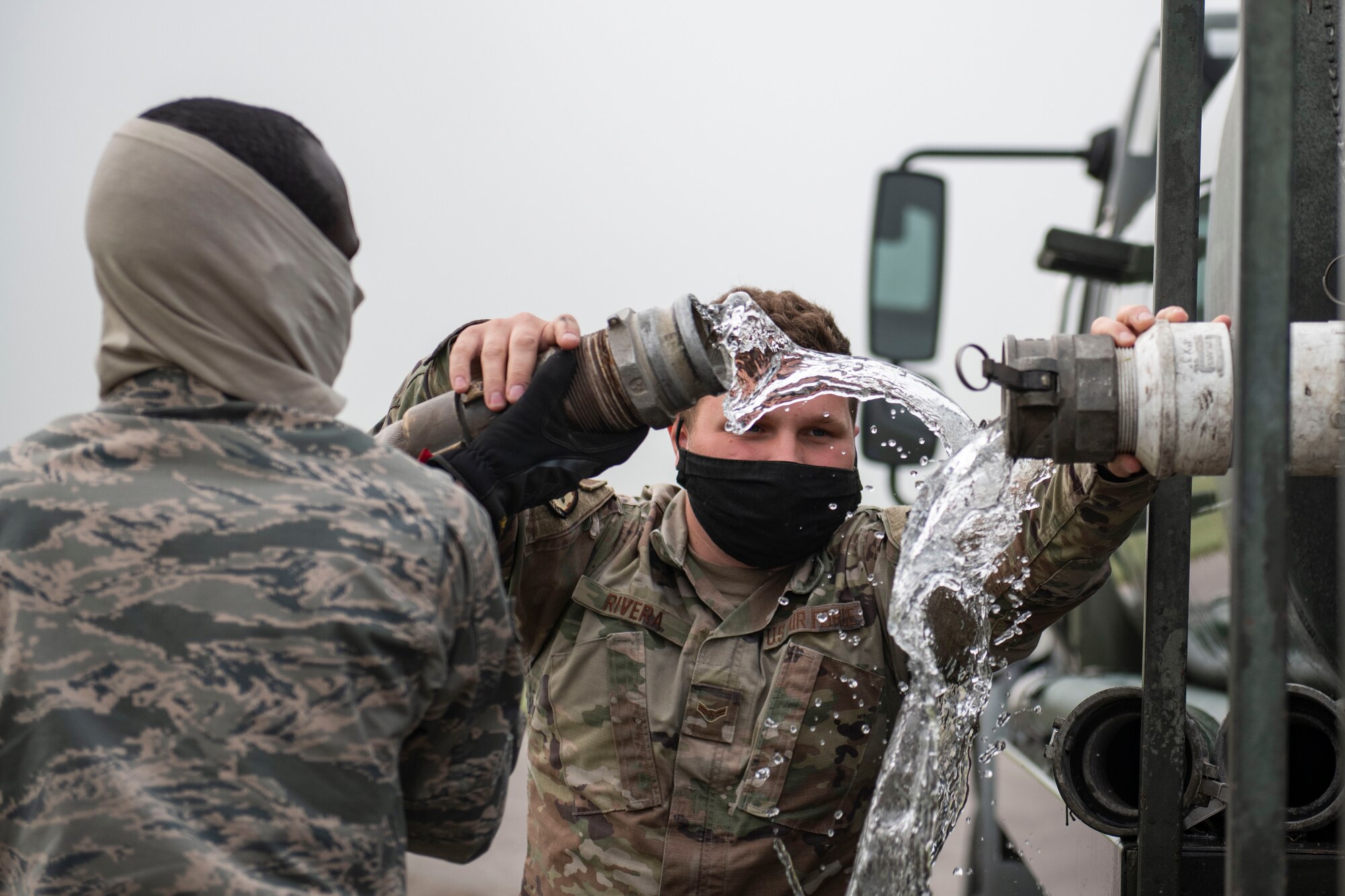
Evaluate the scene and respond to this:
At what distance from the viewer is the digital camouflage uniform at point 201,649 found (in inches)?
43.3

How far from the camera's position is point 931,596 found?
204 centimetres

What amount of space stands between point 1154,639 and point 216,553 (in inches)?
45.5

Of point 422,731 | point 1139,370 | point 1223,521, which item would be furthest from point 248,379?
point 1223,521

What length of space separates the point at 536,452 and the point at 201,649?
26.0 inches

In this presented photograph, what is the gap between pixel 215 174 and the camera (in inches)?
46.5

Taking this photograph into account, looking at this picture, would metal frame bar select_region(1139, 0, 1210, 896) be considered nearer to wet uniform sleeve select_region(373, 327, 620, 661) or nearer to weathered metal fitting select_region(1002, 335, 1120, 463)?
weathered metal fitting select_region(1002, 335, 1120, 463)

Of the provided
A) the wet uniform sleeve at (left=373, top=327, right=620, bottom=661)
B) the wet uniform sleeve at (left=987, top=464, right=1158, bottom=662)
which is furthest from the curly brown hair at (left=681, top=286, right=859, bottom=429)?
the wet uniform sleeve at (left=987, top=464, right=1158, bottom=662)

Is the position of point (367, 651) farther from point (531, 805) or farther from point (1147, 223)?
point (1147, 223)

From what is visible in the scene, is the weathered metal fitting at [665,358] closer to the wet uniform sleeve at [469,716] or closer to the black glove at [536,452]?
the black glove at [536,452]

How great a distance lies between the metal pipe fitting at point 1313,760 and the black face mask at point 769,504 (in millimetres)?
821

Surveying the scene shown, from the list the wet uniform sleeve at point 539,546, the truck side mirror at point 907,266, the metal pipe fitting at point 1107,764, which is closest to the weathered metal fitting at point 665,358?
the wet uniform sleeve at point 539,546

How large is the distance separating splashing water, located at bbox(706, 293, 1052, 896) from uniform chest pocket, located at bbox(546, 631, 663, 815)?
398 millimetres

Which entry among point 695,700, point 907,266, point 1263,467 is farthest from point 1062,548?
point 907,266

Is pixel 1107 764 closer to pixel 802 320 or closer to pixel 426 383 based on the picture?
pixel 802 320
